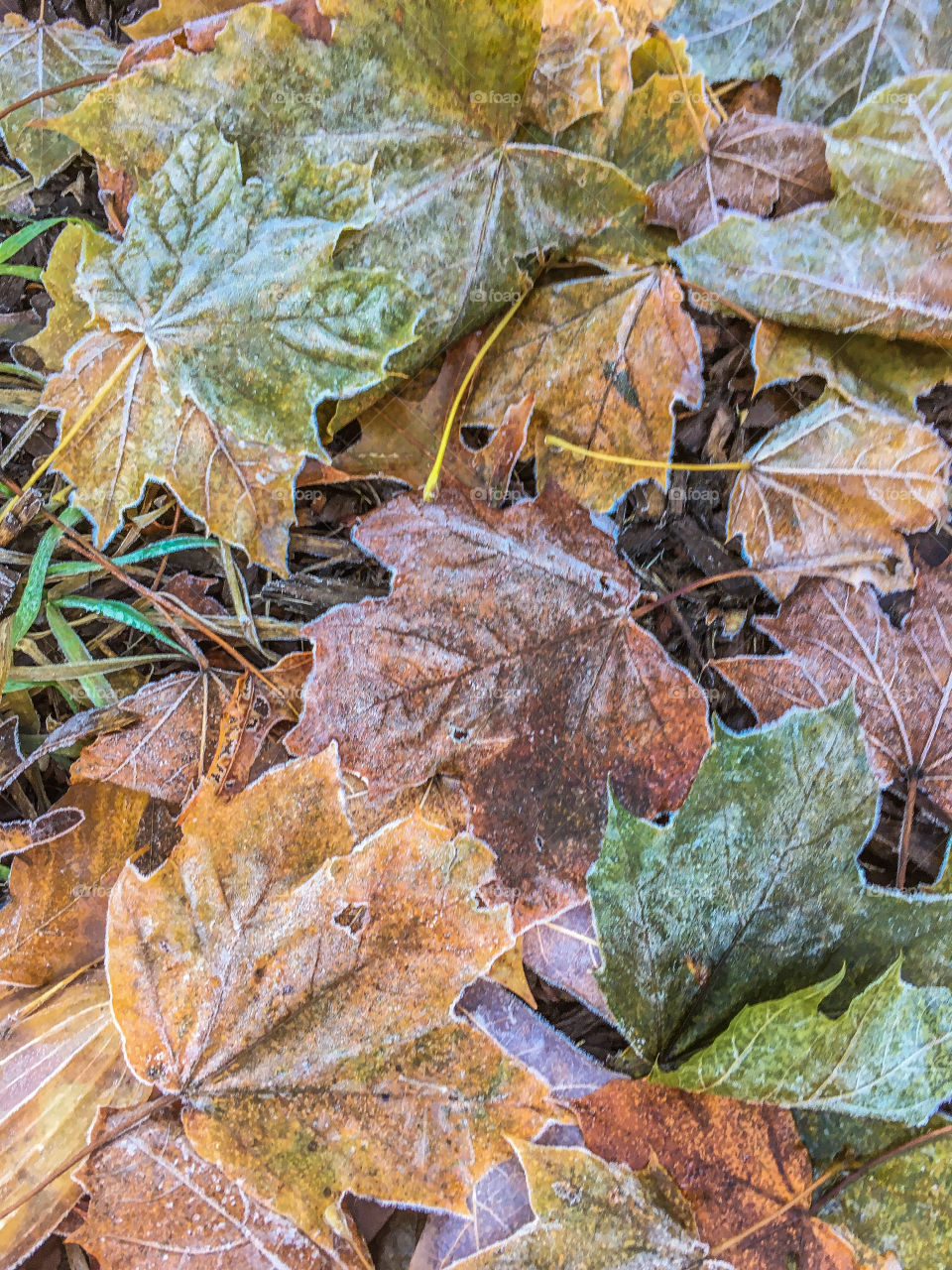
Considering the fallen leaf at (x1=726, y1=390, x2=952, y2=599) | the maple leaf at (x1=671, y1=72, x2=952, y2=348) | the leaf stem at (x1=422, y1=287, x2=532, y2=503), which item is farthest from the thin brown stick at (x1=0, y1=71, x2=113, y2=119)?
the fallen leaf at (x1=726, y1=390, x2=952, y2=599)

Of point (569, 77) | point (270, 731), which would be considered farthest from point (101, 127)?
point (270, 731)

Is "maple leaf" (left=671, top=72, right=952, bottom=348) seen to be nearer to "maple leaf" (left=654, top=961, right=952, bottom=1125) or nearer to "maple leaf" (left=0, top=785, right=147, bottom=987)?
"maple leaf" (left=654, top=961, right=952, bottom=1125)

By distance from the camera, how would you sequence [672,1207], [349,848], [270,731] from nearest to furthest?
[672,1207] → [349,848] → [270,731]

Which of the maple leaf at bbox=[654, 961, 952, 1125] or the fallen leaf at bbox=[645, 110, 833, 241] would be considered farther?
the fallen leaf at bbox=[645, 110, 833, 241]

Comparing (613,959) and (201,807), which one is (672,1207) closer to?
(613,959)

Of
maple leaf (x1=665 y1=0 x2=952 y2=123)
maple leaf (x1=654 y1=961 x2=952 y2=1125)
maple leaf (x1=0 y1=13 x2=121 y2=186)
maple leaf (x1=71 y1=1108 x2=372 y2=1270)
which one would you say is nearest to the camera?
maple leaf (x1=654 y1=961 x2=952 y2=1125)

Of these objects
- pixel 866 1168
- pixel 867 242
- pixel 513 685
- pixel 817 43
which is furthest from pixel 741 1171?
pixel 817 43

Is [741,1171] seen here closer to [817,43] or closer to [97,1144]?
[97,1144]
